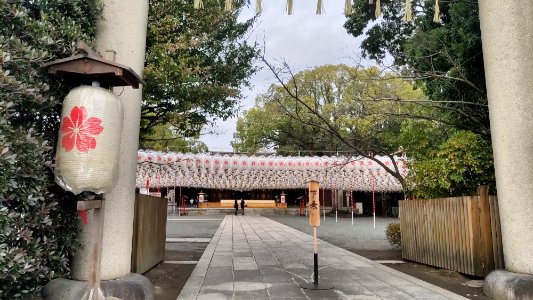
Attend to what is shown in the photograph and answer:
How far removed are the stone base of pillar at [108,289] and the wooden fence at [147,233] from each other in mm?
1449

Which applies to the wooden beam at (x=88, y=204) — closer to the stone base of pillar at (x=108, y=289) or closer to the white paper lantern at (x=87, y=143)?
the white paper lantern at (x=87, y=143)

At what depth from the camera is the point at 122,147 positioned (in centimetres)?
459

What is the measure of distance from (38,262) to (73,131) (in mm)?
1262

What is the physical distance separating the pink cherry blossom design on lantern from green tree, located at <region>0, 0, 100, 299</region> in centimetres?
32

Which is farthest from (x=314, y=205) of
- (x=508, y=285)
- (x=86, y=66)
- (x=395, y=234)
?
(x=395, y=234)

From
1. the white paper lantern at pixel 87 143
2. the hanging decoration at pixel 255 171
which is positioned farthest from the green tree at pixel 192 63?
the hanging decoration at pixel 255 171

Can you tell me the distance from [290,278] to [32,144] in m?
4.23

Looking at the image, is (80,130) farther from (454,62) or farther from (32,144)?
(454,62)

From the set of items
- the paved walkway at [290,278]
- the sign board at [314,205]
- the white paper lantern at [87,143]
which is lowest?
the paved walkway at [290,278]

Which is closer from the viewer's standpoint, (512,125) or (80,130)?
(80,130)

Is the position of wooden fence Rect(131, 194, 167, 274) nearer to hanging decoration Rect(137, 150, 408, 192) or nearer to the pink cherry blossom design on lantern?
the pink cherry blossom design on lantern

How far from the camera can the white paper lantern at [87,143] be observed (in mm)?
3406

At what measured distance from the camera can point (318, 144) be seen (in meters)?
28.2

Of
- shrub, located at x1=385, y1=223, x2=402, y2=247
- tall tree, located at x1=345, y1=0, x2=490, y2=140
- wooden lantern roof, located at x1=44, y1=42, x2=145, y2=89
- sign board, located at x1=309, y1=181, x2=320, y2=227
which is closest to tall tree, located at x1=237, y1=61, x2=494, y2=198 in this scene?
tall tree, located at x1=345, y1=0, x2=490, y2=140
